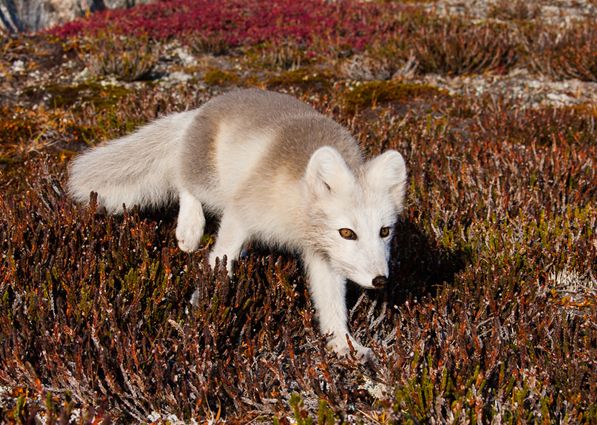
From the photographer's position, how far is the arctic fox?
2.71 m

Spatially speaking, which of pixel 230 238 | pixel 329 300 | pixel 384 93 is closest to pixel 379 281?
pixel 329 300

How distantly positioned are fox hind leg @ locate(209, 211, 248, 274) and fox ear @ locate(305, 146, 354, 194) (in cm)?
69

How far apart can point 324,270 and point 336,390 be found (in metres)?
0.80

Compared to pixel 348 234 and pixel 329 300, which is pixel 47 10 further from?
pixel 348 234

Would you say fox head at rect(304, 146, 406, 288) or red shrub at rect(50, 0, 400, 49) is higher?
fox head at rect(304, 146, 406, 288)

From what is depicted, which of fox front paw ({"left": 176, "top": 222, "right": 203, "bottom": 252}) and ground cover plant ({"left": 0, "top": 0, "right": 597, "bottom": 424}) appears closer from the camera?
ground cover plant ({"left": 0, "top": 0, "right": 597, "bottom": 424})

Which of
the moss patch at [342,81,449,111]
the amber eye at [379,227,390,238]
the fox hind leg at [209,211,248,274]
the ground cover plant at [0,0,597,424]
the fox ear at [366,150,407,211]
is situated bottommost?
the moss patch at [342,81,449,111]

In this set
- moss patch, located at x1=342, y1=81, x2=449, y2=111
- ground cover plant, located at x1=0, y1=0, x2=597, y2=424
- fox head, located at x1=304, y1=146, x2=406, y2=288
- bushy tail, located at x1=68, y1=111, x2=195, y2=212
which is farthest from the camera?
moss patch, located at x1=342, y1=81, x2=449, y2=111

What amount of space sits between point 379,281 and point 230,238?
1.10 m

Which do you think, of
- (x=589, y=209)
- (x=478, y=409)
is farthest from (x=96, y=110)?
(x=478, y=409)

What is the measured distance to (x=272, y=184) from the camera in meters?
3.10

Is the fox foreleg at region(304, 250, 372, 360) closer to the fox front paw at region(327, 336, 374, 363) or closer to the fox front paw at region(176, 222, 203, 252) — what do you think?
the fox front paw at region(327, 336, 374, 363)

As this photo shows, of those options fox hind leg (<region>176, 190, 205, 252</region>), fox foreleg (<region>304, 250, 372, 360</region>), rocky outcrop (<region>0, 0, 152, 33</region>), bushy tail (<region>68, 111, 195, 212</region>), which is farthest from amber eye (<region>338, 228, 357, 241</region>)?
rocky outcrop (<region>0, 0, 152, 33</region>)

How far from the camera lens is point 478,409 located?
2277 millimetres
